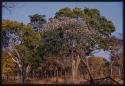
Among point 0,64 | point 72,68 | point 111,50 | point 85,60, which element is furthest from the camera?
point 111,50

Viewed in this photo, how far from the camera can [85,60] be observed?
8.18 meters

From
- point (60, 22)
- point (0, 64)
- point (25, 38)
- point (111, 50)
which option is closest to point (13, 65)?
point (25, 38)

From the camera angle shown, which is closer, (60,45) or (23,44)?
(23,44)

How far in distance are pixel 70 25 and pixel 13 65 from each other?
2518 millimetres

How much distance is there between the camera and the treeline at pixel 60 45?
8.10 meters

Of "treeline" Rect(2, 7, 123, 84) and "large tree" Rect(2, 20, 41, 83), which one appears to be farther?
"large tree" Rect(2, 20, 41, 83)

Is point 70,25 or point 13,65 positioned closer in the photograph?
point 13,65

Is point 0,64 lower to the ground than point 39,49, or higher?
higher

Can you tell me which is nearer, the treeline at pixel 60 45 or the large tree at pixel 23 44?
the treeline at pixel 60 45

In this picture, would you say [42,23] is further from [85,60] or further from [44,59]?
[85,60]

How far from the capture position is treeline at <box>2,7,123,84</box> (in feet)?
26.6

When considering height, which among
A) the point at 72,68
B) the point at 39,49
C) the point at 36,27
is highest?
the point at 36,27

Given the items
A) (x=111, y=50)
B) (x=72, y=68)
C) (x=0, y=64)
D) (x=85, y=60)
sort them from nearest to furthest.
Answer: (x=0, y=64)
(x=85, y=60)
(x=72, y=68)
(x=111, y=50)

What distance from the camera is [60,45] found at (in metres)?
9.24
